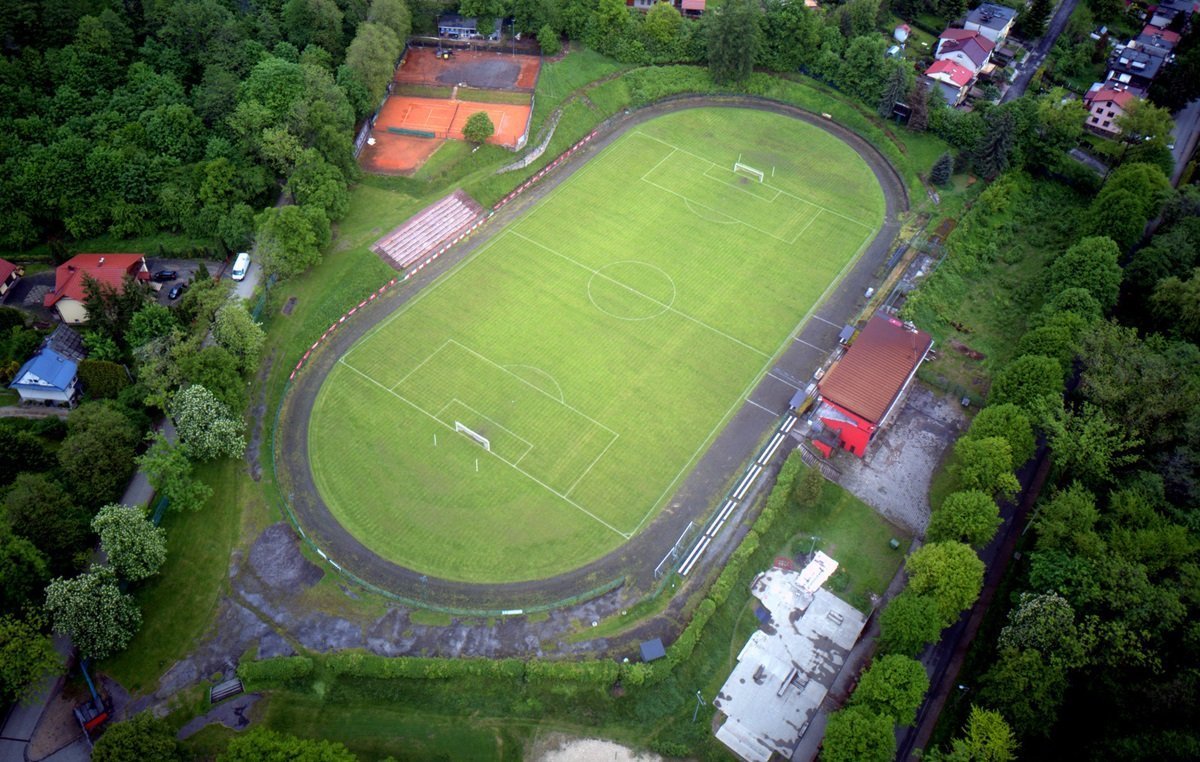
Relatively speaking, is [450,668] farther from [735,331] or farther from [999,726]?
[735,331]

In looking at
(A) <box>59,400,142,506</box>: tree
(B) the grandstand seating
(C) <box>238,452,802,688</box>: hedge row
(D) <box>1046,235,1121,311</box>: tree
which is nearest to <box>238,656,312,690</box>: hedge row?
(C) <box>238,452,802,688</box>: hedge row

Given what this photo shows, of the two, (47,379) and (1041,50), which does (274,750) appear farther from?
(1041,50)

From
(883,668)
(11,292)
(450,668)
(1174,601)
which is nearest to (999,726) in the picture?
(883,668)

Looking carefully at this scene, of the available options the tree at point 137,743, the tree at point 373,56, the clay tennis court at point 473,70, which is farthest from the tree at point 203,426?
the clay tennis court at point 473,70

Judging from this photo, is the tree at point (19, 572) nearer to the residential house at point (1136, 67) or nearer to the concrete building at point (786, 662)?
the concrete building at point (786, 662)

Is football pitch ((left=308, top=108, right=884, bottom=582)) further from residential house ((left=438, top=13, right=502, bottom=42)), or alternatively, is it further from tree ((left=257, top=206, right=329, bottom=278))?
residential house ((left=438, top=13, right=502, bottom=42))
